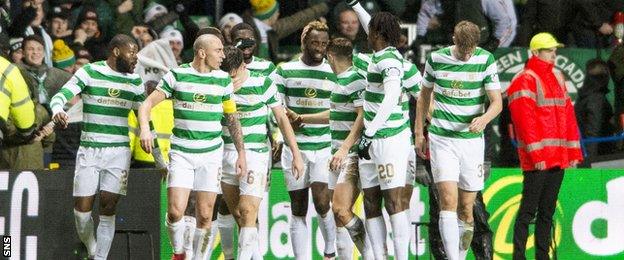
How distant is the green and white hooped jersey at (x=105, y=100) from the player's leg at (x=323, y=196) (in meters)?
1.75

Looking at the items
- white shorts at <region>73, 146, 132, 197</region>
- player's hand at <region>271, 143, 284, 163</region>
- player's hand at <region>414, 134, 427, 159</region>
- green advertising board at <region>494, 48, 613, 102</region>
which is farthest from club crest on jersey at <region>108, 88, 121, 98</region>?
green advertising board at <region>494, 48, 613, 102</region>

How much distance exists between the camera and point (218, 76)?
14.7m

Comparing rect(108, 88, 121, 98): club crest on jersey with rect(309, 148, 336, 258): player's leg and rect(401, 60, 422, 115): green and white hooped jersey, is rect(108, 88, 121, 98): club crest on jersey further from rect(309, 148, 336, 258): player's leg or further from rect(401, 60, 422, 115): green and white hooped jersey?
rect(401, 60, 422, 115): green and white hooped jersey

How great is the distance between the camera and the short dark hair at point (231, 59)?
15.1 metres

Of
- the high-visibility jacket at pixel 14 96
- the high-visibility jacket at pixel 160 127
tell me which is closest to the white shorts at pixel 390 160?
the high-visibility jacket at pixel 160 127

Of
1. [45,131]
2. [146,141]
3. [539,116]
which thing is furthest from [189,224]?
[539,116]

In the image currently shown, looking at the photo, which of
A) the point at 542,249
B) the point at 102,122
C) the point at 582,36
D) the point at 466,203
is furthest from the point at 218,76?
the point at 582,36

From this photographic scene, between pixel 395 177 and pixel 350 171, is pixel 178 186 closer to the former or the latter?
pixel 350 171

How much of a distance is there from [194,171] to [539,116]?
352 centimetres

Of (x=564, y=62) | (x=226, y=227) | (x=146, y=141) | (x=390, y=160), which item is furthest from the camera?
(x=564, y=62)

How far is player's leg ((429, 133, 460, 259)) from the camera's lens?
14.7 meters

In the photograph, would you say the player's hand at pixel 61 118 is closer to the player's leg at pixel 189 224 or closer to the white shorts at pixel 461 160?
the player's leg at pixel 189 224

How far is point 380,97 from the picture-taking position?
47.8ft

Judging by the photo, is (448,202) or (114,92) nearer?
(448,202)
